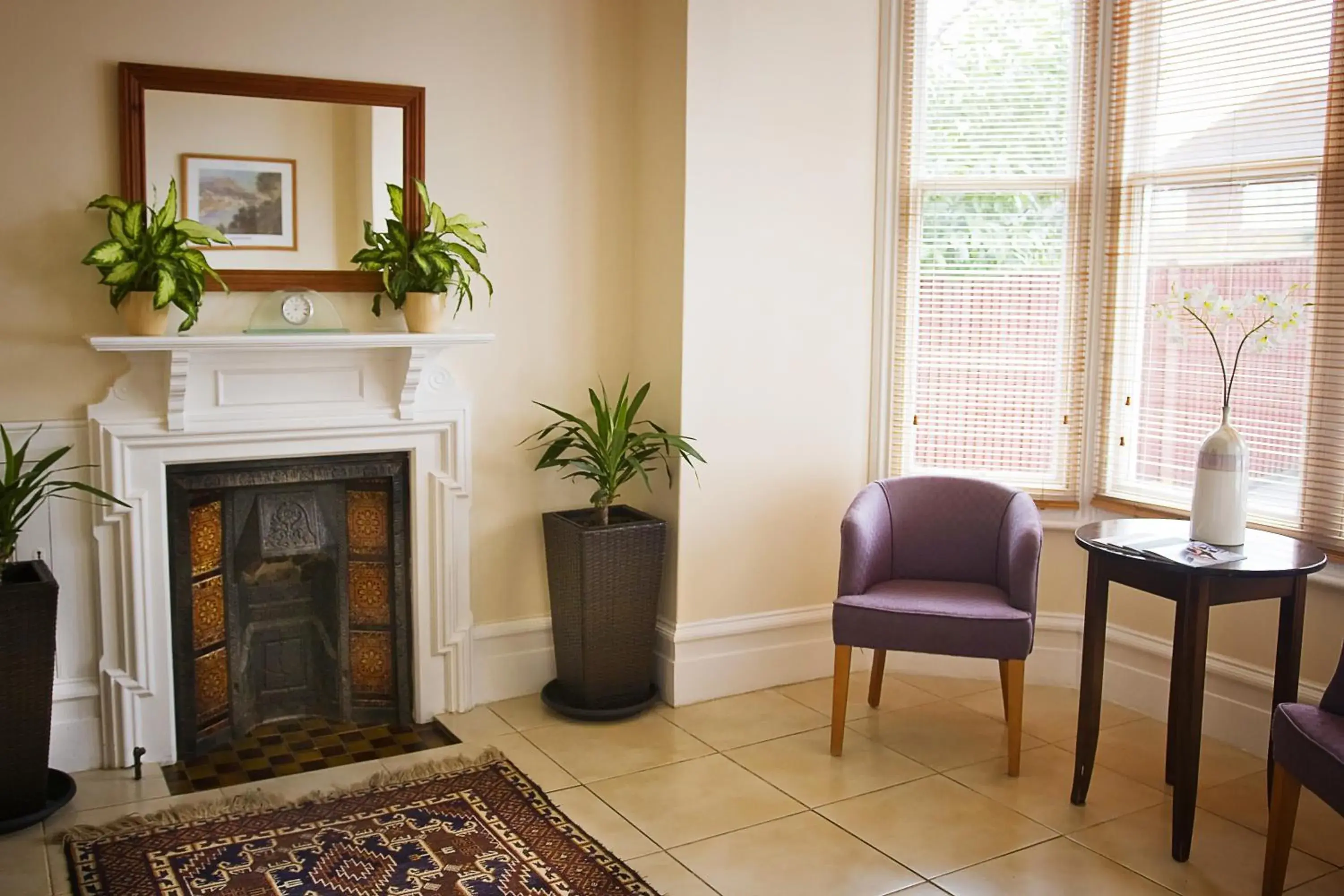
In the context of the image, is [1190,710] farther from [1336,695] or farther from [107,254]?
[107,254]

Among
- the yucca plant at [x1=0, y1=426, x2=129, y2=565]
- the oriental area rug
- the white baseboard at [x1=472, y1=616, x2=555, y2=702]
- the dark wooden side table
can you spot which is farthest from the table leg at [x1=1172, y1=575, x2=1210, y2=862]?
the yucca plant at [x1=0, y1=426, x2=129, y2=565]

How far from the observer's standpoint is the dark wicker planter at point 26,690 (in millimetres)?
3014

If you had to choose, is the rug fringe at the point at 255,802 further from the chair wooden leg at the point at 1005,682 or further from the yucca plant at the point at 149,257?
the chair wooden leg at the point at 1005,682

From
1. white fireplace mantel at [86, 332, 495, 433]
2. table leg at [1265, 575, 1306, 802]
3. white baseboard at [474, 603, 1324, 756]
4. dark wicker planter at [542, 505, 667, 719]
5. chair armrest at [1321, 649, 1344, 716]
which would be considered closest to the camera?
chair armrest at [1321, 649, 1344, 716]

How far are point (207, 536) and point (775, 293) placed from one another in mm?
1939

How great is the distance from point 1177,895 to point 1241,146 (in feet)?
7.14

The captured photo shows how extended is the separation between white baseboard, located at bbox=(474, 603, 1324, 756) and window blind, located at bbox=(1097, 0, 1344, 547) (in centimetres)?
51

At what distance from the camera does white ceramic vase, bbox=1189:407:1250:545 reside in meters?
3.21

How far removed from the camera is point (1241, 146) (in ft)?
12.1

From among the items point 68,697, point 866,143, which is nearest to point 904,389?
point 866,143

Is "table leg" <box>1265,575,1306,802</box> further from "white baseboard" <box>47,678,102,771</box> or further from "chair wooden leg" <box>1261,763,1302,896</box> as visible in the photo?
"white baseboard" <box>47,678,102,771</box>

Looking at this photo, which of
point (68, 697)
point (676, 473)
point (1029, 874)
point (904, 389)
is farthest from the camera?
point (904, 389)

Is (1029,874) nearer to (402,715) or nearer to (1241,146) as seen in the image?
(402,715)

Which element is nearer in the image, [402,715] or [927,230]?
[402,715]
